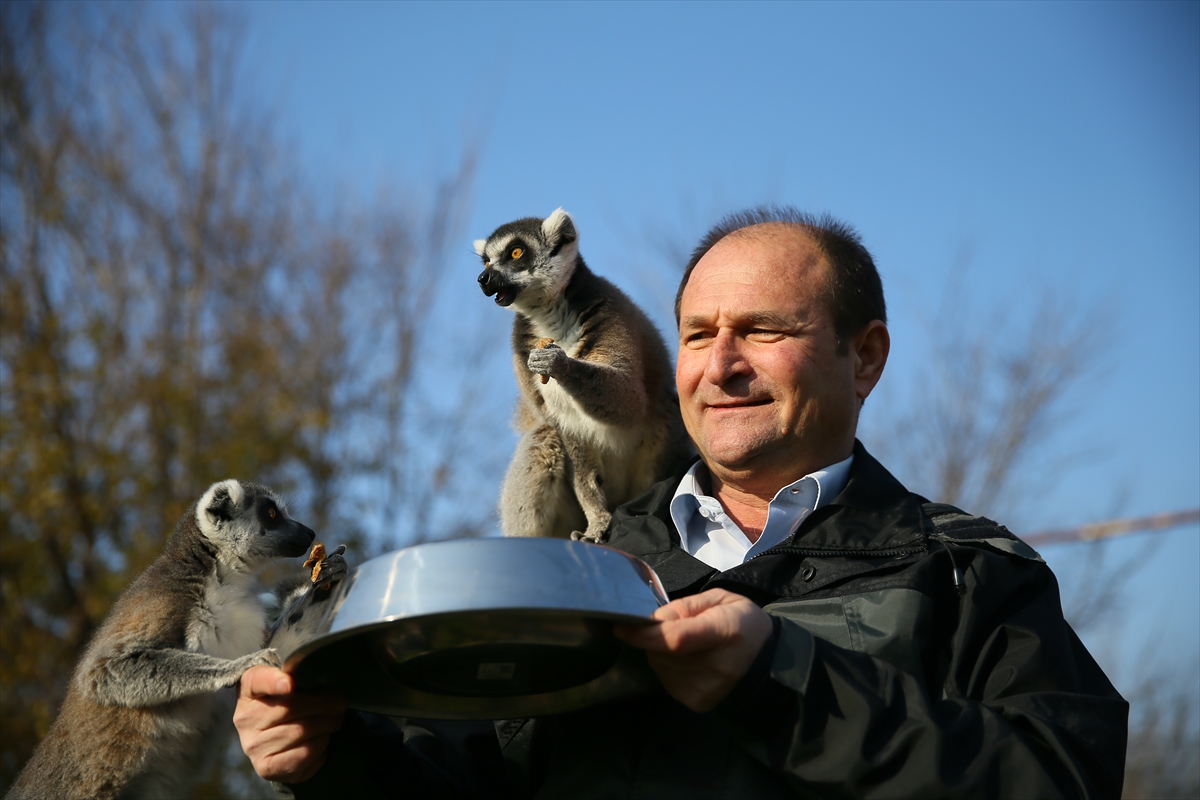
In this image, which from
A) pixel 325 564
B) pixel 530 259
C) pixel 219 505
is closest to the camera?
pixel 325 564

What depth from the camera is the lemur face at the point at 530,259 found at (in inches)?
161

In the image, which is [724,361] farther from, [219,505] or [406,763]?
[219,505]

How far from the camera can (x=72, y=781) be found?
2.83 metres

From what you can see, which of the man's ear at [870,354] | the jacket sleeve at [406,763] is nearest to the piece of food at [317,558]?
the jacket sleeve at [406,763]

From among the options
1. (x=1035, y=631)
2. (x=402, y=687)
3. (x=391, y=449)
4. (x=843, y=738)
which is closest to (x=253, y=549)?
(x=402, y=687)

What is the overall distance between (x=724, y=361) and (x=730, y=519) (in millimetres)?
452

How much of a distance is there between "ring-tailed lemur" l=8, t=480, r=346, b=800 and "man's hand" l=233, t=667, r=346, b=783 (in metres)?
0.61

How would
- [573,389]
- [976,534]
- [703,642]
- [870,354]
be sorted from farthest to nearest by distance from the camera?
1. [573,389]
2. [870,354]
3. [976,534]
4. [703,642]

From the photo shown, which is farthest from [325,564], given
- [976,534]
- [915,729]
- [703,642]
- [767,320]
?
[976,534]

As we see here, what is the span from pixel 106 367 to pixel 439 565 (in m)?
13.2

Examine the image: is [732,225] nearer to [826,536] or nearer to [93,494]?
[826,536]

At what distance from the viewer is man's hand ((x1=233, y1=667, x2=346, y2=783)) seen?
190 centimetres

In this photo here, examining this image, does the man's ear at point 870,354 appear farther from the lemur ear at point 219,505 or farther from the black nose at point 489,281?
the lemur ear at point 219,505

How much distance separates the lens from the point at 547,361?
3.66 m
